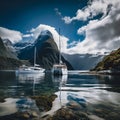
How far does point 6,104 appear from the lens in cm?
1184

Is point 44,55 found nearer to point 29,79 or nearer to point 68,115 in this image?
point 29,79

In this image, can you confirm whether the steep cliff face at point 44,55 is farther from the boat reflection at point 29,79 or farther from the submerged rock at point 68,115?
the submerged rock at point 68,115

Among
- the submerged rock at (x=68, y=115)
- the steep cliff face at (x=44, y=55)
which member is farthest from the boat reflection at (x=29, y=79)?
the steep cliff face at (x=44, y=55)

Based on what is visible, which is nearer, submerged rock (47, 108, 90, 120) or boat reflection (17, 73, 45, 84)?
submerged rock (47, 108, 90, 120)

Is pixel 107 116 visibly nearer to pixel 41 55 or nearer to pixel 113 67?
pixel 113 67

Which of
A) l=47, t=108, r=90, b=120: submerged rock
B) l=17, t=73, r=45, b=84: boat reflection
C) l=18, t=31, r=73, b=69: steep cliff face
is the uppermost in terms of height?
l=18, t=31, r=73, b=69: steep cliff face

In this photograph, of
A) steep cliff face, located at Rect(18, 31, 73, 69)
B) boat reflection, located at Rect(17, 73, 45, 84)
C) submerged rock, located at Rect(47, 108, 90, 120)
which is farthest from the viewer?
steep cliff face, located at Rect(18, 31, 73, 69)

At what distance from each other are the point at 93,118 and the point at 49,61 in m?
141

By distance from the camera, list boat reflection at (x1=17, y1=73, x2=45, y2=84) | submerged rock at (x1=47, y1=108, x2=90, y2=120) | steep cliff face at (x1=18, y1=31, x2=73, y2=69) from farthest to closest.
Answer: steep cliff face at (x1=18, y1=31, x2=73, y2=69) → boat reflection at (x1=17, y1=73, x2=45, y2=84) → submerged rock at (x1=47, y1=108, x2=90, y2=120)

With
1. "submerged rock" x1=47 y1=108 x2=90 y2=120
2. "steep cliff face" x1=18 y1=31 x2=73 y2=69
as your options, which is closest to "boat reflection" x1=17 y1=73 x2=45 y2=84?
"submerged rock" x1=47 y1=108 x2=90 y2=120

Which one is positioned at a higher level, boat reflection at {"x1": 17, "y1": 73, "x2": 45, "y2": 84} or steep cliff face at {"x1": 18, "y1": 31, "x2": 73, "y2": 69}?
steep cliff face at {"x1": 18, "y1": 31, "x2": 73, "y2": 69}

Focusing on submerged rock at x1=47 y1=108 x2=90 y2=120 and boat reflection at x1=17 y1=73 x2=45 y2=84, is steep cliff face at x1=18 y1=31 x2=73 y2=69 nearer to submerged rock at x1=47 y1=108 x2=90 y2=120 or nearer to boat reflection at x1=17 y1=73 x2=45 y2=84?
boat reflection at x1=17 y1=73 x2=45 y2=84

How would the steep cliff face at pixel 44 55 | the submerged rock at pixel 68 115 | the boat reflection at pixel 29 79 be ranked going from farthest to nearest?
the steep cliff face at pixel 44 55, the boat reflection at pixel 29 79, the submerged rock at pixel 68 115

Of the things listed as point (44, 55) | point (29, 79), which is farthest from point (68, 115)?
point (44, 55)
